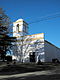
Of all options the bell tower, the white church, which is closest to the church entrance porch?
the white church

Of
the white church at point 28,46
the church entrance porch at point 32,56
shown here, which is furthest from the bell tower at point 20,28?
the church entrance porch at point 32,56

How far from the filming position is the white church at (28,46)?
29.8m

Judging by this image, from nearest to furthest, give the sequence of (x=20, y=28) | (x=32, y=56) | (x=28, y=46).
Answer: (x=32, y=56) < (x=28, y=46) < (x=20, y=28)

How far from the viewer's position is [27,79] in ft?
36.4

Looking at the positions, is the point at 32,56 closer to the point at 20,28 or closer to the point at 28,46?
the point at 28,46

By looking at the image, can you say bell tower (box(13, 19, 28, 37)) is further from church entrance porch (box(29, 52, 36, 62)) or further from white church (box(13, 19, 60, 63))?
church entrance porch (box(29, 52, 36, 62))

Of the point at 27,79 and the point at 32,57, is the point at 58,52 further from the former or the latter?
the point at 27,79

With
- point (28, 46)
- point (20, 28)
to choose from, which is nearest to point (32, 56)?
point (28, 46)

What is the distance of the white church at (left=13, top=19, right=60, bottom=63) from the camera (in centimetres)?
2977

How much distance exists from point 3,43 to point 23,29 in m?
14.1

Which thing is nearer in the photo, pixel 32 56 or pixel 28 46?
pixel 32 56

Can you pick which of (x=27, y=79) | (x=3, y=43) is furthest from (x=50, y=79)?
(x=3, y=43)

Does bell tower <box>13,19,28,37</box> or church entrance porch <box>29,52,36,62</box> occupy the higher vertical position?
bell tower <box>13,19,28,37</box>

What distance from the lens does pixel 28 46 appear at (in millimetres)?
31094
